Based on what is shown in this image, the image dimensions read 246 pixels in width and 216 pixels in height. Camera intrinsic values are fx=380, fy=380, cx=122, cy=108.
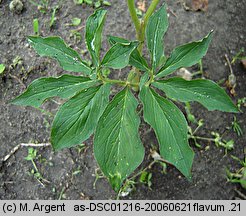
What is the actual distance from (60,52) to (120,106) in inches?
13.6

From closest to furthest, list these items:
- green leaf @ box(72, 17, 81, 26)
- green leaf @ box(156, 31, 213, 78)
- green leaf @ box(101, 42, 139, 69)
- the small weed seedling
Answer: green leaf @ box(101, 42, 139, 69), green leaf @ box(156, 31, 213, 78), the small weed seedling, green leaf @ box(72, 17, 81, 26)

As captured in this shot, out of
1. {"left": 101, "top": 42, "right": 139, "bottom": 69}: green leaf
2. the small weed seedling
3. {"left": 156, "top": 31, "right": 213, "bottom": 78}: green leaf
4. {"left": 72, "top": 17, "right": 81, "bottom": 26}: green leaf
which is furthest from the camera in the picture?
{"left": 72, "top": 17, "right": 81, "bottom": 26}: green leaf

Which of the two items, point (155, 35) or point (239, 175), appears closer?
point (155, 35)

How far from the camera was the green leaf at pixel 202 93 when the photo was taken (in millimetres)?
1453

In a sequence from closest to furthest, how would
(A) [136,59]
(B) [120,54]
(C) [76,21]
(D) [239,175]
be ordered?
(B) [120,54]
(A) [136,59]
(D) [239,175]
(C) [76,21]

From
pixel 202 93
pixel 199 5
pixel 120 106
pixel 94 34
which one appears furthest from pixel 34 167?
pixel 199 5

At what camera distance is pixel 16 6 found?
7.50ft

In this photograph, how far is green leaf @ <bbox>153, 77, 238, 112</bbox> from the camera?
Result: 57.2 inches

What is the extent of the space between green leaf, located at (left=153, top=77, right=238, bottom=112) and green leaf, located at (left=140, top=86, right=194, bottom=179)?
0.19 feet

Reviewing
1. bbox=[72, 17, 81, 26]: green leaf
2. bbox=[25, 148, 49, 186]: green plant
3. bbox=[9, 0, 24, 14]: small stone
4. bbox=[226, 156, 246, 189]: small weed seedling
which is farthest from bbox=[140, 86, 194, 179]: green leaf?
bbox=[9, 0, 24, 14]: small stone

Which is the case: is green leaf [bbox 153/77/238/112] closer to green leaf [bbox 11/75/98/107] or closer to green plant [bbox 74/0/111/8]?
green leaf [bbox 11/75/98/107]

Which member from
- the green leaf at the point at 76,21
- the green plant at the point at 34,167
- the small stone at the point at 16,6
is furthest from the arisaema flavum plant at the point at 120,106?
the small stone at the point at 16,6

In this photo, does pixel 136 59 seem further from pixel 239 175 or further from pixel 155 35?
pixel 239 175

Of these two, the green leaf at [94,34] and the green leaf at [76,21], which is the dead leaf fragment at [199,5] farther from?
the green leaf at [94,34]
